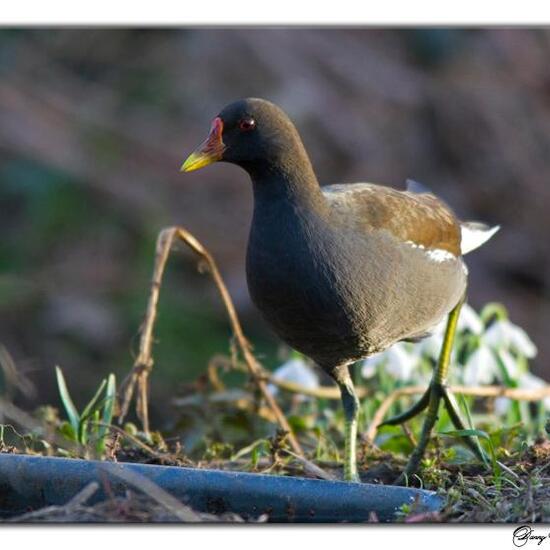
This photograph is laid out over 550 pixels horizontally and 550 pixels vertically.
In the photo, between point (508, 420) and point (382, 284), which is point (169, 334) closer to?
point (508, 420)

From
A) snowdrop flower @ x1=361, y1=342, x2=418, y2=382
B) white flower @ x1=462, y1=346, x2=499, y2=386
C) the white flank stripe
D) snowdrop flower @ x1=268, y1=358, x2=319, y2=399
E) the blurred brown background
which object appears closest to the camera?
the white flank stripe

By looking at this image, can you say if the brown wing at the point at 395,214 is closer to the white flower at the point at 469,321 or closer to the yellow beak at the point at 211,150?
the yellow beak at the point at 211,150

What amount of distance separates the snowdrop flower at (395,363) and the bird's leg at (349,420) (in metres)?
0.75

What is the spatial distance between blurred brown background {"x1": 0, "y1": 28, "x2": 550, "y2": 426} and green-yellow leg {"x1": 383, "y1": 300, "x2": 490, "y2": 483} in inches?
193

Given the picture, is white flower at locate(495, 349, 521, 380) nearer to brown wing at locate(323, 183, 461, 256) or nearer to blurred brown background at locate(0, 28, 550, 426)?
brown wing at locate(323, 183, 461, 256)

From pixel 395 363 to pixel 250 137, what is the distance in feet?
5.13

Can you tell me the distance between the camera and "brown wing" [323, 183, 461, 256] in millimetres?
4457

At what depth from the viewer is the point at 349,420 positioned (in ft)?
15.4

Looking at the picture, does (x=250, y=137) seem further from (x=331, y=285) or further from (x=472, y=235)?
(x=472, y=235)

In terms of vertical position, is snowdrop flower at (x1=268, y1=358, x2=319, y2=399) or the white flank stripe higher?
the white flank stripe

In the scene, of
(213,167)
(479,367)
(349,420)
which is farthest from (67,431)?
(213,167)

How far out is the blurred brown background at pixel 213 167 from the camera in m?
10.4

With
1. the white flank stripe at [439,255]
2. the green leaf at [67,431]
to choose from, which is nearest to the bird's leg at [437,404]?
the white flank stripe at [439,255]

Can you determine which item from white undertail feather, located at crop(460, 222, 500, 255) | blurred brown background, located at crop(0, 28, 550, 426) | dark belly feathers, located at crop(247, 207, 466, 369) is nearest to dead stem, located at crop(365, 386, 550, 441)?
white undertail feather, located at crop(460, 222, 500, 255)
